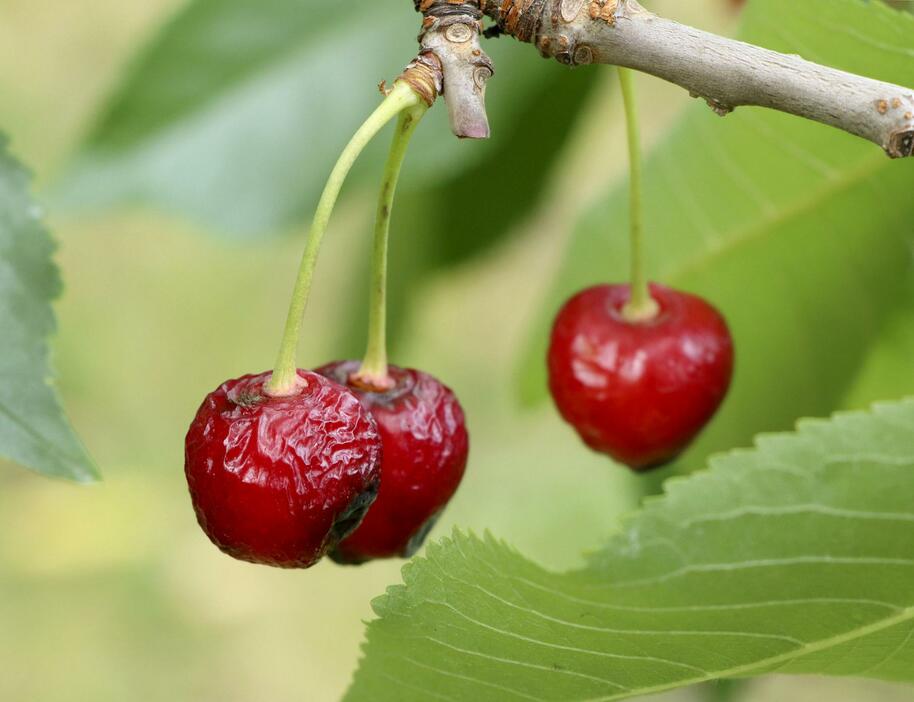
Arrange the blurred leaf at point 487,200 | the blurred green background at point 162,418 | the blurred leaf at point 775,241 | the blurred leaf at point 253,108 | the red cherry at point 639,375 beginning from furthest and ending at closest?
1. the blurred green background at point 162,418
2. the blurred leaf at point 487,200
3. the blurred leaf at point 253,108
4. the blurred leaf at point 775,241
5. the red cherry at point 639,375

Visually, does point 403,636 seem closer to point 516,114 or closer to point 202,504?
point 202,504

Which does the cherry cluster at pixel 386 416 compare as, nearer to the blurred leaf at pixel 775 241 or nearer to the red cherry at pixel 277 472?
the red cherry at pixel 277 472

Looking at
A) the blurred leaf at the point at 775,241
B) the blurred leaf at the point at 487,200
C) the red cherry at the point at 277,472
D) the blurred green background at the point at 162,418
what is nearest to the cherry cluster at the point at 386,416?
the red cherry at the point at 277,472

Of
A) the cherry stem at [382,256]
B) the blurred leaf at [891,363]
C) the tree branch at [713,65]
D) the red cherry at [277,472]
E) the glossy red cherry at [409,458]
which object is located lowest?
the red cherry at [277,472]

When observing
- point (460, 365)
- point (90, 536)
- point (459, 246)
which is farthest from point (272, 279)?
point (459, 246)

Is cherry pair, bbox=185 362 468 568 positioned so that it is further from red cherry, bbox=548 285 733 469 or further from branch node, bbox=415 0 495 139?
red cherry, bbox=548 285 733 469

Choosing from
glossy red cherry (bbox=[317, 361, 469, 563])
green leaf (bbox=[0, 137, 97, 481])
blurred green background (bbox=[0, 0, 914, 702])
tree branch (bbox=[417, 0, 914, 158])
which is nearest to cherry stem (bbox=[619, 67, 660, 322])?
tree branch (bbox=[417, 0, 914, 158])

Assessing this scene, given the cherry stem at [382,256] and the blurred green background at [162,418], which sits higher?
the blurred green background at [162,418]

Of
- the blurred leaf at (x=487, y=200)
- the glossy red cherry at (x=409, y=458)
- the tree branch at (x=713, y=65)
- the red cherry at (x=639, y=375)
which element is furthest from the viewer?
the blurred leaf at (x=487, y=200)
